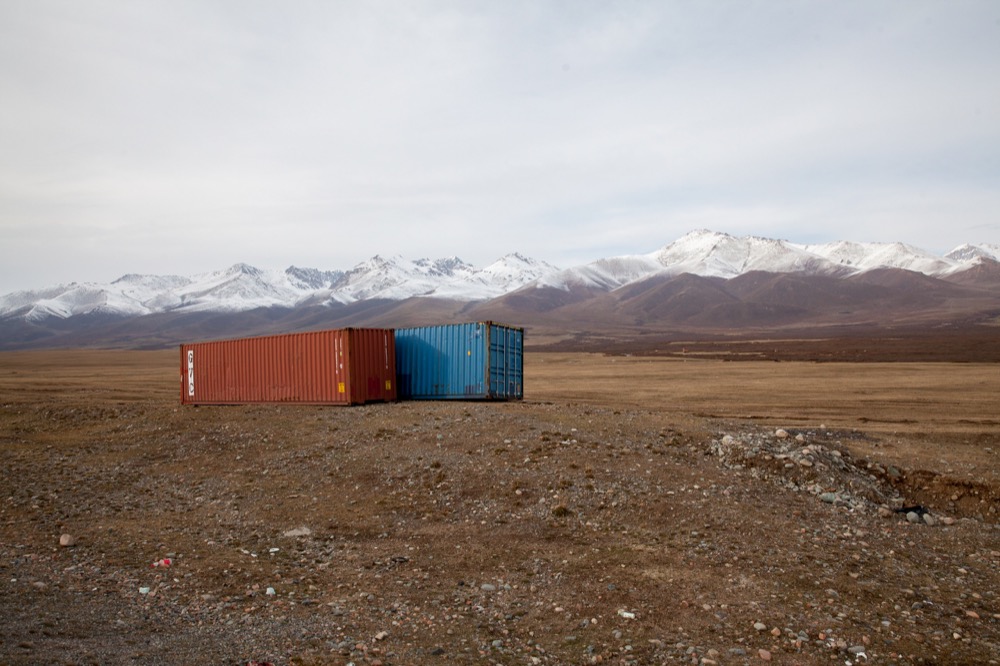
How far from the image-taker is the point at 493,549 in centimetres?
1203

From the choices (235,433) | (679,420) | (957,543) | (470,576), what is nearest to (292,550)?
(470,576)

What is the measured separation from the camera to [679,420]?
21516mm

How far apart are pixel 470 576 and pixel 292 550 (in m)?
3.35

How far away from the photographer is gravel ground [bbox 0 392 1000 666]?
8.59 metres

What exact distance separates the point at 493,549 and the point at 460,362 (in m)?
15.5

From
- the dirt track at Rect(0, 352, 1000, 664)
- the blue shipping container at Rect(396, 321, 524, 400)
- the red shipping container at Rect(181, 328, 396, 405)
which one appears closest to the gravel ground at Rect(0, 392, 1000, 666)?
the dirt track at Rect(0, 352, 1000, 664)

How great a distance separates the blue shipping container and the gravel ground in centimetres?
585

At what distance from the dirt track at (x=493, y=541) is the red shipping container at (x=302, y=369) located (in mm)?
3029

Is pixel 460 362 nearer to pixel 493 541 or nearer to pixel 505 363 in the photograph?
pixel 505 363

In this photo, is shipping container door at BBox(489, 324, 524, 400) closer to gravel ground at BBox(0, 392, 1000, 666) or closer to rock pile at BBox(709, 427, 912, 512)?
gravel ground at BBox(0, 392, 1000, 666)

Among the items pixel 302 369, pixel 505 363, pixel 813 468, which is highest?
pixel 505 363

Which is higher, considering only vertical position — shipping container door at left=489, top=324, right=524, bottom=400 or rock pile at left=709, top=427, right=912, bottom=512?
shipping container door at left=489, top=324, right=524, bottom=400

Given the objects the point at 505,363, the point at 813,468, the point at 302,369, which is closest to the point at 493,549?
the point at 813,468

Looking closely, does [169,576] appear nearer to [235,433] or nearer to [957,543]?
[235,433]
